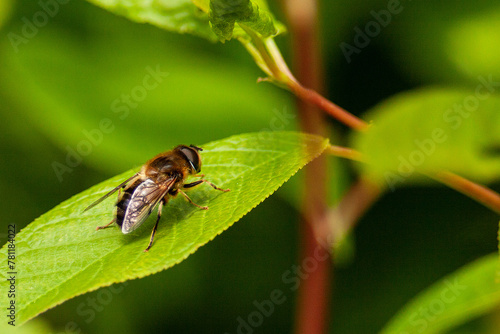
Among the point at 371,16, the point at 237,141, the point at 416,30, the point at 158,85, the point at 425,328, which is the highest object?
the point at 158,85

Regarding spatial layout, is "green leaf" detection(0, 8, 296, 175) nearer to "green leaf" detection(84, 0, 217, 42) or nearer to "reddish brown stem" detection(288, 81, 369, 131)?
"green leaf" detection(84, 0, 217, 42)

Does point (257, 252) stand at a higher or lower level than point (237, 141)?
lower

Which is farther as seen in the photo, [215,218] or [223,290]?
[223,290]

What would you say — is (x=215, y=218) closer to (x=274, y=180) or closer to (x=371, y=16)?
(x=274, y=180)

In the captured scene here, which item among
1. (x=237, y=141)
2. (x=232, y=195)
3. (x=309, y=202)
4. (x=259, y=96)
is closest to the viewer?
(x=232, y=195)

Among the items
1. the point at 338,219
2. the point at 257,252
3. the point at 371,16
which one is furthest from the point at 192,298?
the point at 371,16
